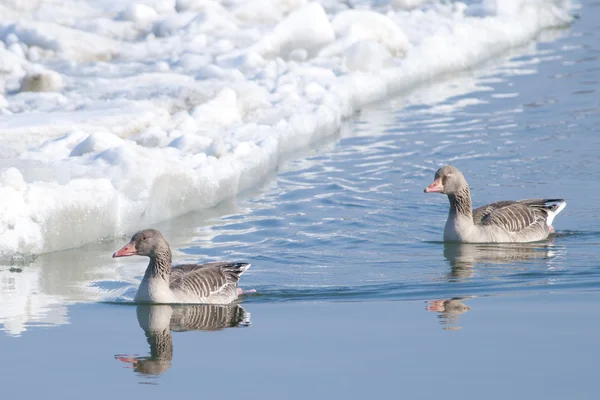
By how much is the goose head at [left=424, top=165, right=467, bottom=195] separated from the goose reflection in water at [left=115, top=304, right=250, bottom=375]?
3.37 metres

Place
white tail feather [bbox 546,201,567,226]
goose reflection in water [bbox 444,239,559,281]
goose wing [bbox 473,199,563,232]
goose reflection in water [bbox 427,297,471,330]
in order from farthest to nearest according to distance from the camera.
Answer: white tail feather [bbox 546,201,567,226], goose wing [bbox 473,199,563,232], goose reflection in water [bbox 444,239,559,281], goose reflection in water [bbox 427,297,471,330]

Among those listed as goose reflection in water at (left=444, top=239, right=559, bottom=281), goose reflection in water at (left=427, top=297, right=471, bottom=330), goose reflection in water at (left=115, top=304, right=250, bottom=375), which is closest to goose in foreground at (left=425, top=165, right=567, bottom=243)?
goose reflection in water at (left=444, top=239, right=559, bottom=281)

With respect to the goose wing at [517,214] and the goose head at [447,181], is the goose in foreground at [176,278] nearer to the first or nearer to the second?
the goose head at [447,181]

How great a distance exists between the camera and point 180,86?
17.5 metres

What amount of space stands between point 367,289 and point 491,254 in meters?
2.30

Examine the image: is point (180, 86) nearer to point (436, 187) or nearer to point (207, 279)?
point (436, 187)

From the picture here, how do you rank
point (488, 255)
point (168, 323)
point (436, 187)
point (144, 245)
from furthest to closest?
1. point (436, 187)
2. point (488, 255)
3. point (144, 245)
4. point (168, 323)

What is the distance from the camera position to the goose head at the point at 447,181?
11992 mm

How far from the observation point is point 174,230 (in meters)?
12.4

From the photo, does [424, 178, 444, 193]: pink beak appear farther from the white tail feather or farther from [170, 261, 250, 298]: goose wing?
[170, 261, 250, 298]: goose wing

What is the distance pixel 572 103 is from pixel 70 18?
10397 mm

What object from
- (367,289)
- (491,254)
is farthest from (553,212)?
(367,289)

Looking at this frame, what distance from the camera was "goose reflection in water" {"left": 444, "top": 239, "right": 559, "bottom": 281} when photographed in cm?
1080

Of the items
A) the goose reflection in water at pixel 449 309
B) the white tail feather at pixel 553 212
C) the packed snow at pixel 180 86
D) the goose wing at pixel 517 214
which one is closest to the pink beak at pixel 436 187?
the goose wing at pixel 517 214
